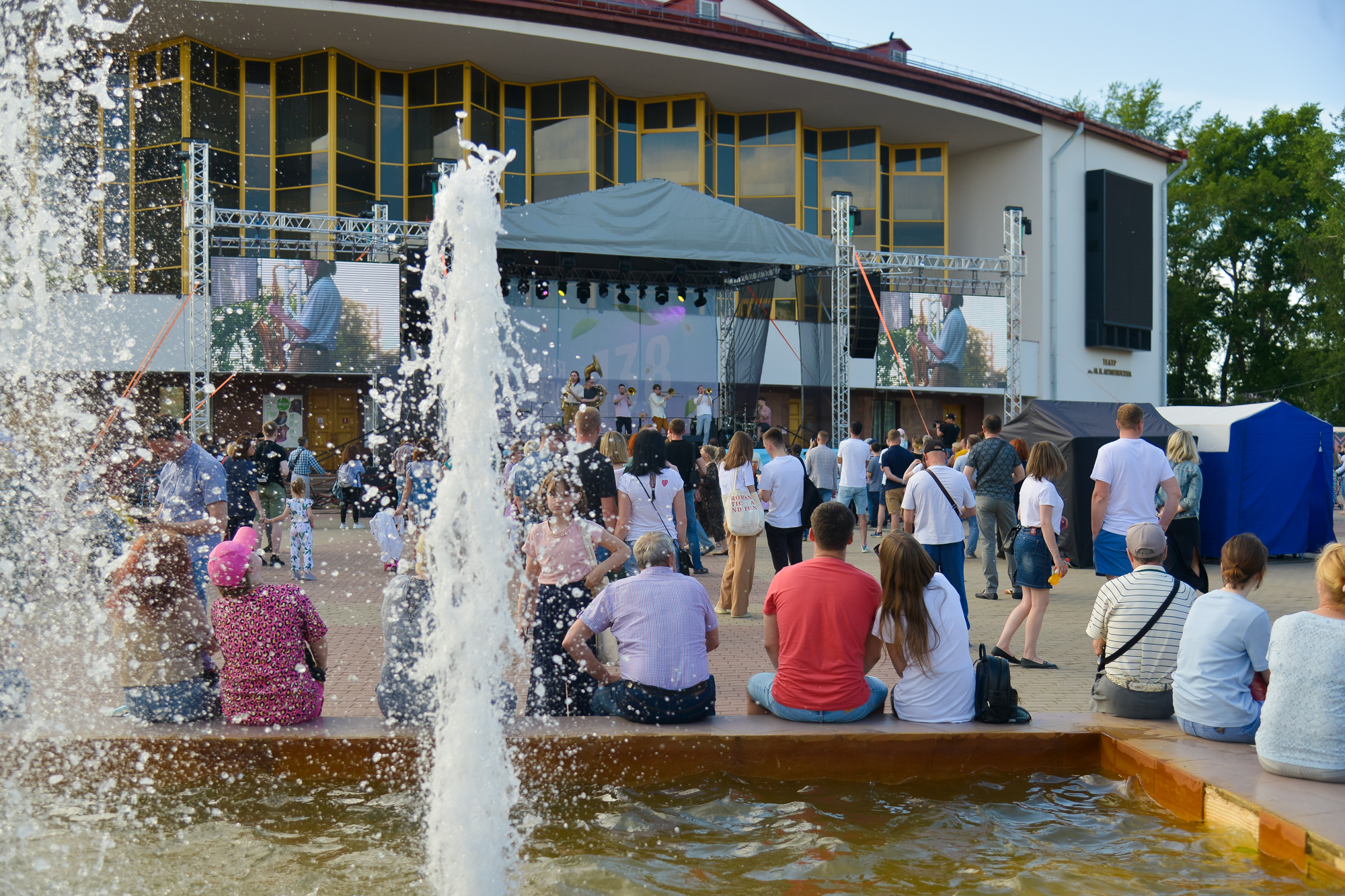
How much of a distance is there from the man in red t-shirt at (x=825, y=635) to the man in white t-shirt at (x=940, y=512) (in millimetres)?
2873

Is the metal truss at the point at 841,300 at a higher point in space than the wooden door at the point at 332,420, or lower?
higher

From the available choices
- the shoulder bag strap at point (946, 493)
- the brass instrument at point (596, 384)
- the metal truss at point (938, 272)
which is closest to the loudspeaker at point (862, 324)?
the metal truss at point (938, 272)

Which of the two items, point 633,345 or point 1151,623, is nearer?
point 1151,623

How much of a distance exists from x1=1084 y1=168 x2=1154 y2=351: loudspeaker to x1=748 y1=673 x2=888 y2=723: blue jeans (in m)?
30.2

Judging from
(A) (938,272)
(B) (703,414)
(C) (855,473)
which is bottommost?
(C) (855,473)

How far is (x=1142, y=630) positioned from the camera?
5070mm

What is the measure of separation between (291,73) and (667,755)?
26920 millimetres

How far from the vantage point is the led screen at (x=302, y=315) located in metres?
20.2

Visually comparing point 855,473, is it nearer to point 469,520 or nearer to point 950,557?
point 950,557

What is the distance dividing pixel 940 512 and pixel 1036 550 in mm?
813

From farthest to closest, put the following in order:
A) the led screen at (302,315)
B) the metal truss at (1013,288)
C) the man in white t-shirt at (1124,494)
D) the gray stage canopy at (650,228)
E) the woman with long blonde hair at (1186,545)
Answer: the metal truss at (1013,288) → the led screen at (302,315) → the gray stage canopy at (650,228) → the woman with long blonde hair at (1186,545) → the man in white t-shirt at (1124,494)

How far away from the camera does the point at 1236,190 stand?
46219 millimetres

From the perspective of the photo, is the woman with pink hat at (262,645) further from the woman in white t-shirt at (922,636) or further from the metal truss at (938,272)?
the metal truss at (938,272)

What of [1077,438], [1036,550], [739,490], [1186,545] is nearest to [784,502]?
[739,490]
